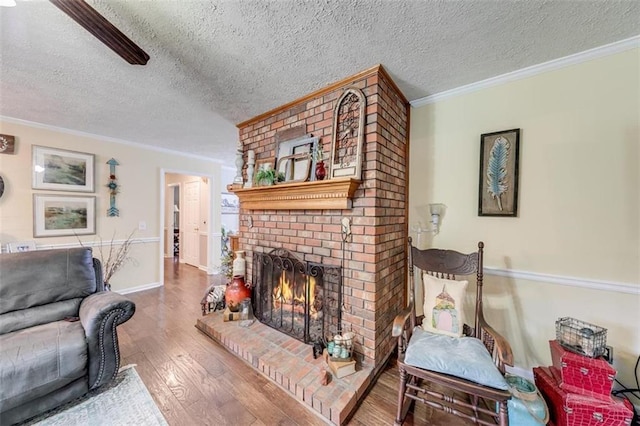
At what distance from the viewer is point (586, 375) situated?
1310 millimetres

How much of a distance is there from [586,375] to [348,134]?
210 cm

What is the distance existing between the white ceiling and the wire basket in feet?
5.96

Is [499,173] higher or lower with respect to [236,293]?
higher

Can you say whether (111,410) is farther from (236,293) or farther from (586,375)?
(586,375)

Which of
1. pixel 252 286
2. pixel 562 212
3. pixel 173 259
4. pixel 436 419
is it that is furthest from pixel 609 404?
pixel 173 259

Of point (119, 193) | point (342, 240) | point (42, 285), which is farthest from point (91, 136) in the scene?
point (342, 240)

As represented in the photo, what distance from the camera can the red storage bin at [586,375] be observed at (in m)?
1.27

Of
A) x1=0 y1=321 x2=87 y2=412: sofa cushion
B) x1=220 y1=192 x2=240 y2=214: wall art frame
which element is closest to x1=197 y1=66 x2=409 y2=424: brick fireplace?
x1=0 y1=321 x2=87 y2=412: sofa cushion

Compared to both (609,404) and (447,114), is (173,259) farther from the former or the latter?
(609,404)

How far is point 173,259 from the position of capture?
6.30m

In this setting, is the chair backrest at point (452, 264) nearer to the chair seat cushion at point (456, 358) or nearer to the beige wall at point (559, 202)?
the chair seat cushion at point (456, 358)

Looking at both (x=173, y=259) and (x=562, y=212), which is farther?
(x=173, y=259)

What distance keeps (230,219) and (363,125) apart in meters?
5.26

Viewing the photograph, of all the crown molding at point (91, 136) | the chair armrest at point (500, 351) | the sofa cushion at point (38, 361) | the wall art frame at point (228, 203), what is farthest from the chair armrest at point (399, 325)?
the wall art frame at point (228, 203)
